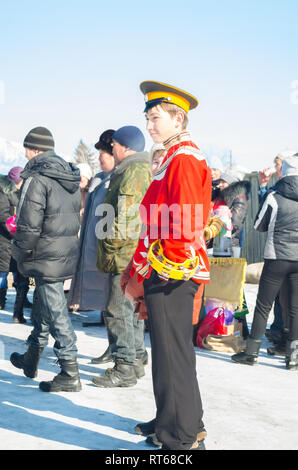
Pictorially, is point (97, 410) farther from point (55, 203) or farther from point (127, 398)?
point (55, 203)

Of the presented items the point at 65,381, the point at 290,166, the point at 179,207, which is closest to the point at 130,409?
the point at 65,381

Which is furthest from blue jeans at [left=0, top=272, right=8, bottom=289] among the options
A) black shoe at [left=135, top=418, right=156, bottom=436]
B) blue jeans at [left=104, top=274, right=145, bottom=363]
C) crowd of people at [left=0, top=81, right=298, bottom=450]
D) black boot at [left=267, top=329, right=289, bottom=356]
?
black shoe at [left=135, top=418, right=156, bottom=436]

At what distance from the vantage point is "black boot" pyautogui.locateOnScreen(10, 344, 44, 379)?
4500 mm

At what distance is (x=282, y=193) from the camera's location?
5.26m

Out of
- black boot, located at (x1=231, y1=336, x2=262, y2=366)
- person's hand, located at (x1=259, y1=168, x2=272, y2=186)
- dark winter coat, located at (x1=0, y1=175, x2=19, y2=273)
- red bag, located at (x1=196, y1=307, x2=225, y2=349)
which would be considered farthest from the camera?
dark winter coat, located at (x1=0, y1=175, x2=19, y2=273)

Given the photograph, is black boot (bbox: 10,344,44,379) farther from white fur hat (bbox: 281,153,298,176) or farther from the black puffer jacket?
white fur hat (bbox: 281,153,298,176)

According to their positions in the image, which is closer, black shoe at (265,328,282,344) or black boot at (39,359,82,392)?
black boot at (39,359,82,392)

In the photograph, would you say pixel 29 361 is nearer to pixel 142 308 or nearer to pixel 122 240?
pixel 122 240

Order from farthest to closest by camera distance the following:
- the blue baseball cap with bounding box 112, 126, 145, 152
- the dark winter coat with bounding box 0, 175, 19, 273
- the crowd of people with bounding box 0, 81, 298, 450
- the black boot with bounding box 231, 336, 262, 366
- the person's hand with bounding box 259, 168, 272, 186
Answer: the dark winter coat with bounding box 0, 175, 19, 273 → the person's hand with bounding box 259, 168, 272, 186 → the black boot with bounding box 231, 336, 262, 366 → the blue baseball cap with bounding box 112, 126, 145, 152 → the crowd of people with bounding box 0, 81, 298, 450

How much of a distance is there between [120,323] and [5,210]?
3357mm

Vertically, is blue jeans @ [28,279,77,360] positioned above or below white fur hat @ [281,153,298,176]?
below

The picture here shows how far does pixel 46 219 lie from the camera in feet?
14.0

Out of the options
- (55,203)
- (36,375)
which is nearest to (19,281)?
(36,375)

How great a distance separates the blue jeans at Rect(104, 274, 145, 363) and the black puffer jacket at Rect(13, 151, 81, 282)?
1.31ft
